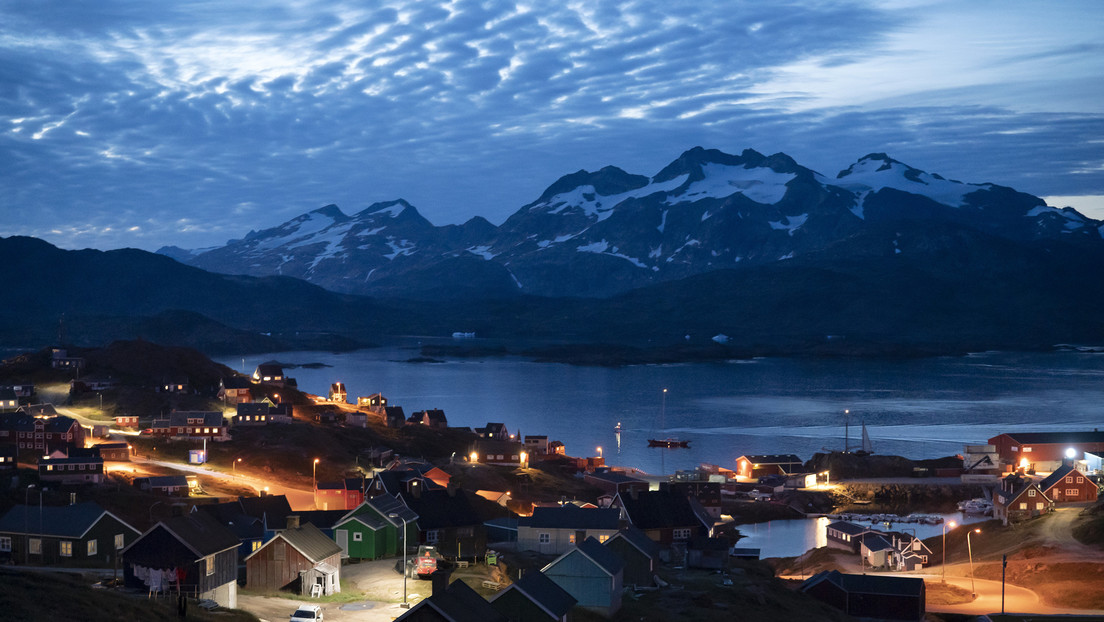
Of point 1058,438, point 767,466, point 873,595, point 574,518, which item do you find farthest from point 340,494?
point 1058,438

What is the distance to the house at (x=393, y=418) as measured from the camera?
7162cm

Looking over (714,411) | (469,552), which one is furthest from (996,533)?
(714,411)

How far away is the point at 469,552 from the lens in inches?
1248

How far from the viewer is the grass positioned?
18266 millimetres

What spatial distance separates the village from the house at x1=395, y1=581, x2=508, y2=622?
0.04 meters

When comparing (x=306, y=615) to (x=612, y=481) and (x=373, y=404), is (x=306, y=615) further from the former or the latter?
(x=373, y=404)

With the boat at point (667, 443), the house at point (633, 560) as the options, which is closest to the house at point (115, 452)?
the house at point (633, 560)

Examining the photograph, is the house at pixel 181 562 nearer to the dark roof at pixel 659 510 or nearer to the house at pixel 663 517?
the house at pixel 663 517

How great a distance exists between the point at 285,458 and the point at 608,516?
25.7m

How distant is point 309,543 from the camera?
25.5 metres

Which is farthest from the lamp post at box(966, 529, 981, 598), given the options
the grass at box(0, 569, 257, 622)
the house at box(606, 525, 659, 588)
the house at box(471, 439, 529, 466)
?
the house at box(471, 439, 529, 466)

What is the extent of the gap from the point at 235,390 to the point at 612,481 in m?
29.2

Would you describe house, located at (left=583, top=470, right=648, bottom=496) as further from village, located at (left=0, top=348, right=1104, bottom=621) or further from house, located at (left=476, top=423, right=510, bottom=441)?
house, located at (left=476, top=423, right=510, bottom=441)

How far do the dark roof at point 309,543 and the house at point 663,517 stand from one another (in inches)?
483
